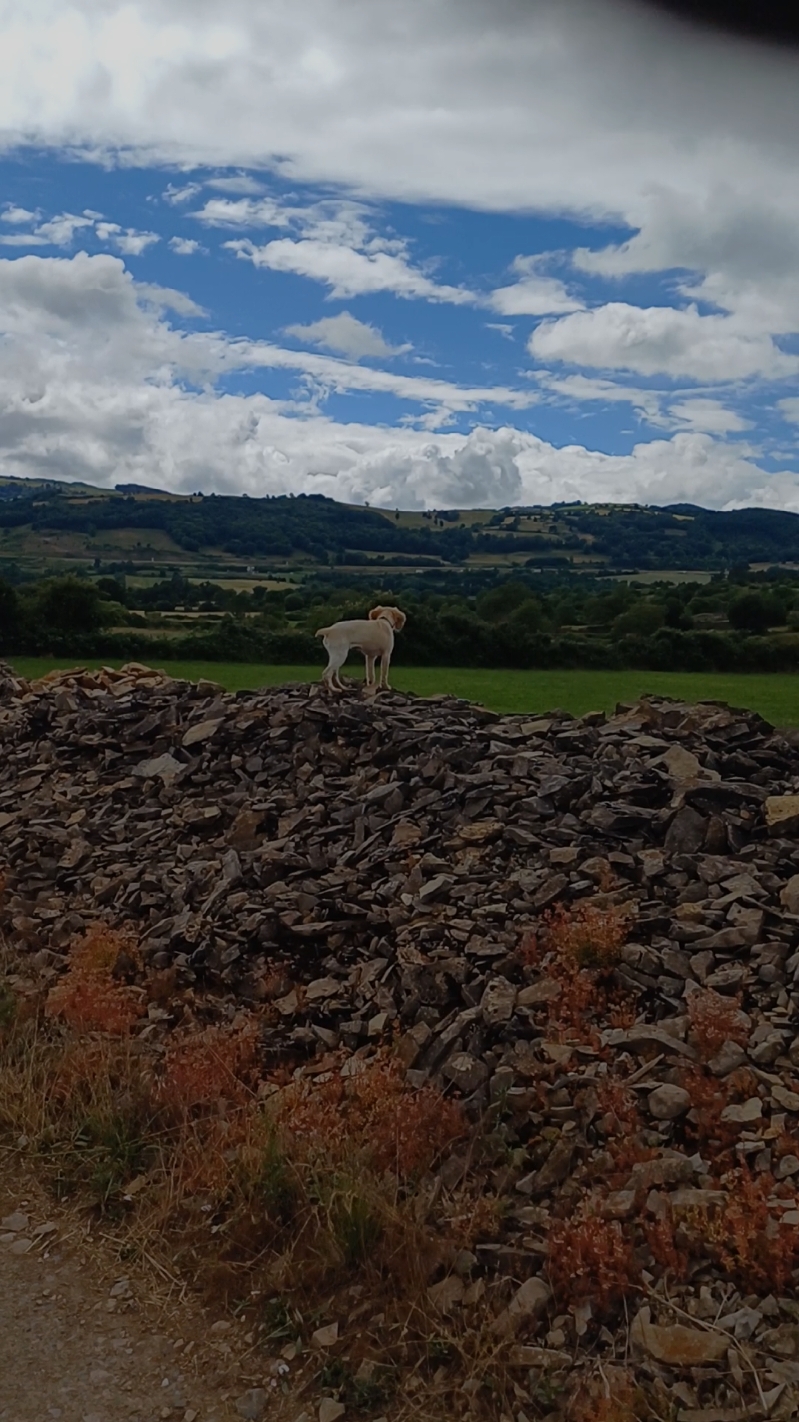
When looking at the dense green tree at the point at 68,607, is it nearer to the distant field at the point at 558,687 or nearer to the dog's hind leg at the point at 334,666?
the distant field at the point at 558,687

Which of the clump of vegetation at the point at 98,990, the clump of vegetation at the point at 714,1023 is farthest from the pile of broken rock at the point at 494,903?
the clump of vegetation at the point at 98,990

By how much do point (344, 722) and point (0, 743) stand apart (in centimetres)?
530

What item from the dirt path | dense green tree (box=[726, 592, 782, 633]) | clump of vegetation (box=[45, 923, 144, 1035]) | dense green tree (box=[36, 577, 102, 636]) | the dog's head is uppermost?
the dog's head

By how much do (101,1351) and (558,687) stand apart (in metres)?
18.4

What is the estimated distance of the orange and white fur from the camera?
1262 cm

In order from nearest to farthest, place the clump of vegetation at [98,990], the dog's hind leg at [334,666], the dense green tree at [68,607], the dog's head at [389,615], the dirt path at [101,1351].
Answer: the dirt path at [101,1351], the clump of vegetation at [98,990], the dog's hind leg at [334,666], the dog's head at [389,615], the dense green tree at [68,607]

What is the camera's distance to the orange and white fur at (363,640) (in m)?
12.6

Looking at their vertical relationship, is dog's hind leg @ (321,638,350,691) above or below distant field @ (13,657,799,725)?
above

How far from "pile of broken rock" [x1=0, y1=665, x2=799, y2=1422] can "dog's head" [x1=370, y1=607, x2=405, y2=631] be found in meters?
1.11

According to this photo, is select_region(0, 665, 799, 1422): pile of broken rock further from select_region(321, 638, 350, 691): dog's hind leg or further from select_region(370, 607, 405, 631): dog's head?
select_region(370, 607, 405, 631): dog's head

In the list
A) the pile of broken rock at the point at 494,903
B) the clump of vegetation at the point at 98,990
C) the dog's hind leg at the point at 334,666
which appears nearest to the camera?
the pile of broken rock at the point at 494,903

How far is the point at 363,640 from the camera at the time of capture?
12.9 metres

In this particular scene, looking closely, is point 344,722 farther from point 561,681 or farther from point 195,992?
point 561,681

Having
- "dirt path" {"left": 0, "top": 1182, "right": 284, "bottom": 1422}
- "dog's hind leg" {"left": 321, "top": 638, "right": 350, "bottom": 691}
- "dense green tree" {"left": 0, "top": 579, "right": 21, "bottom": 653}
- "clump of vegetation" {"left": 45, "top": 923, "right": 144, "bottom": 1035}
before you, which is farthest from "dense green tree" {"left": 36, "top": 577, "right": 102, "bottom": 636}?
"dirt path" {"left": 0, "top": 1182, "right": 284, "bottom": 1422}
